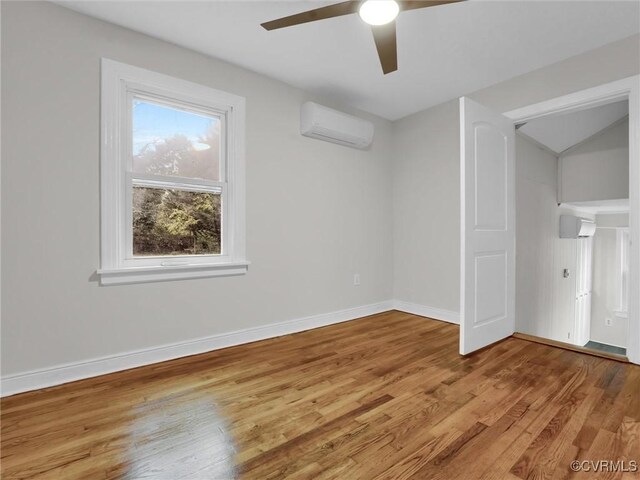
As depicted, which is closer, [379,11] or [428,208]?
[379,11]

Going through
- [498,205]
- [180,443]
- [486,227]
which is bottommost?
[180,443]

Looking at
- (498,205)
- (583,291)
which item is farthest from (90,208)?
(583,291)

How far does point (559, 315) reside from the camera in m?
4.25

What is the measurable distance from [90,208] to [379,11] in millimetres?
2218

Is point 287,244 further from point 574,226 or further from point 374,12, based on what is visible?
point 574,226

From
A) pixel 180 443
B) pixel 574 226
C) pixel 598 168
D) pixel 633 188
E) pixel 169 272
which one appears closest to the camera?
pixel 180 443

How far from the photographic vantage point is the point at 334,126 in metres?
3.27

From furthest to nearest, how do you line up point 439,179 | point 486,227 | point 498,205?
point 439,179 < point 498,205 < point 486,227

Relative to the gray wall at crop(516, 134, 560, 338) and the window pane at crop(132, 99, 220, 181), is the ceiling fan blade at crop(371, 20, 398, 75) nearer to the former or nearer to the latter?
the window pane at crop(132, 99, 220, 181)

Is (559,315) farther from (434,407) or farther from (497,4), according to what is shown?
(497,4)

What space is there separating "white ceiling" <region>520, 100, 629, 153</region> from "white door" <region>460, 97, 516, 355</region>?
3.14ft

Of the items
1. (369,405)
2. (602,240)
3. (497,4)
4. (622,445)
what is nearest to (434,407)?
(369,405)

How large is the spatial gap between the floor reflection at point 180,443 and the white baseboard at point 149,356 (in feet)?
2.13

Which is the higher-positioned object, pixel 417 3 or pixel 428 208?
pixel 417 3
